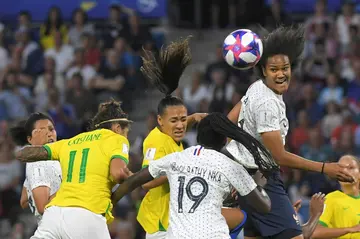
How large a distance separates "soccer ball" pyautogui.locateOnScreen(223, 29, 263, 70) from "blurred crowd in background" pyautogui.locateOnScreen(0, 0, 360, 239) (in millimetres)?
5000

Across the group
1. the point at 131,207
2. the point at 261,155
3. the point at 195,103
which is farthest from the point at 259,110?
the point at 195,103

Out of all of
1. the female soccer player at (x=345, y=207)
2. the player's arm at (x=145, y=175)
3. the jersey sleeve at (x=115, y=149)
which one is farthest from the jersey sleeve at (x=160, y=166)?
the female soccer player at (x=345, y=207)

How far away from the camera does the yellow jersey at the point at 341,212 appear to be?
902cm

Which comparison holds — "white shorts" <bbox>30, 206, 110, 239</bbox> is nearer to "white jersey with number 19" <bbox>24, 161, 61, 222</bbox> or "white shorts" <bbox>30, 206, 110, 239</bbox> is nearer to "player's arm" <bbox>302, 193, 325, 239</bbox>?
"white jersey with number 19" <bbox>24, 161, 61, 222</bbox>

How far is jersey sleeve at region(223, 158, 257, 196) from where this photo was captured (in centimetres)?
731

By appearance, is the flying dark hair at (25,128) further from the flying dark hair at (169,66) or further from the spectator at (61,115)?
the spectator at (61,115)

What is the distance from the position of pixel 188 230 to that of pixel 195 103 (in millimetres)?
8342

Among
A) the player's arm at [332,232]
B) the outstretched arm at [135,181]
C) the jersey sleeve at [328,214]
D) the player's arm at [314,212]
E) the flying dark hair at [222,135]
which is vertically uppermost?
the flying dark hair at [222,135]

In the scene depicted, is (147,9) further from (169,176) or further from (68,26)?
(169,176)

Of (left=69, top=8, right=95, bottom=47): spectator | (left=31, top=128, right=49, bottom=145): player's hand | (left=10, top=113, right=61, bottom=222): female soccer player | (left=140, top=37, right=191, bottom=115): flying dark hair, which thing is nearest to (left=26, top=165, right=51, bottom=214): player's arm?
(left=10, top=113, right=61, bottom=222): female soccer player

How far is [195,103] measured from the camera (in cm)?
1559

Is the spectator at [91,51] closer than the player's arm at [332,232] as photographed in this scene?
No

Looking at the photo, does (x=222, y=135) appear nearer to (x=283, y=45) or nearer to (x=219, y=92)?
(x=283, y=45)

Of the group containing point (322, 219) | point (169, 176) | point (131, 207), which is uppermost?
point (169, 176)
